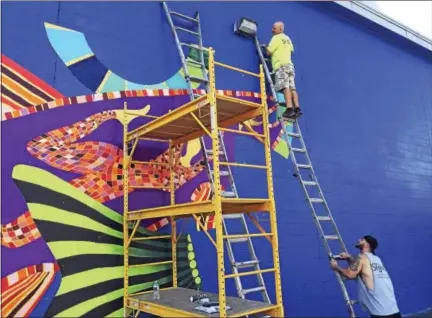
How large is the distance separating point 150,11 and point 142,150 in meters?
1.88

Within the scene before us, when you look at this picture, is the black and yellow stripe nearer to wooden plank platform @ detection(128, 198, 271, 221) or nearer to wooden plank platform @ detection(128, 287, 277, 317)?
wooden plank platform @ detection(128, 287, 277, 317)

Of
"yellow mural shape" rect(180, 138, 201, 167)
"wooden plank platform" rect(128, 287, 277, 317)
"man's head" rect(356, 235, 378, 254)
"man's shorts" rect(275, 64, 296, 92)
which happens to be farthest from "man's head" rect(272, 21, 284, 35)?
"wooden plank platform" rect(128, 287, 277, 317)

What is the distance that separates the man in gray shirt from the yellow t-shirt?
117 inches

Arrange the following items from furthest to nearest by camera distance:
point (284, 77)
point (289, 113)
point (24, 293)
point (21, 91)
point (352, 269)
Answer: point (284, 77), point (289, 113), point (352, 269), point (21, 91), point (24, 293)

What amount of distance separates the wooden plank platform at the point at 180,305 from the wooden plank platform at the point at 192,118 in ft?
5.66

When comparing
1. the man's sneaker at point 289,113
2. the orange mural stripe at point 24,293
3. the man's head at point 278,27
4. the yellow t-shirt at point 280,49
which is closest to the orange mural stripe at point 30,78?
the orange mural stripe at point 24,293

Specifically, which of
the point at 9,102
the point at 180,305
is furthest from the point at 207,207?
the point at 9,102

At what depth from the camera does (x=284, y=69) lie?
5.76 m

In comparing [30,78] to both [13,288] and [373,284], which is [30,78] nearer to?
[13,288]

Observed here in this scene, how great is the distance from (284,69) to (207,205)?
10.4 ft

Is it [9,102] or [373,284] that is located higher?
[9,102]

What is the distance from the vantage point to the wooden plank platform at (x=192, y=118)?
358 centimetres

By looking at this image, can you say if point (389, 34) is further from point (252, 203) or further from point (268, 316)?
point (268, 316)

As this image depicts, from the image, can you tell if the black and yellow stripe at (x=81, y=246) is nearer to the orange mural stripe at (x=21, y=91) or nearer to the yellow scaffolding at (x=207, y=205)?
the yellow scaffolding at (x=207, y=205)
